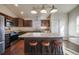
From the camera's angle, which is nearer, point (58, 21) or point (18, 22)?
point (58, 21)

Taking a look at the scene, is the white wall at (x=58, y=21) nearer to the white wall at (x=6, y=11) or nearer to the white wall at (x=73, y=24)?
the white wall at (x=73, y=24)

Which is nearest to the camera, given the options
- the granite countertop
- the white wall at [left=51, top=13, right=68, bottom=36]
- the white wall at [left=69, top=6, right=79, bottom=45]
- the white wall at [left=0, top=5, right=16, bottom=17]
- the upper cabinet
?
the white wall at [left=0, top=5, right=16, bottom=17]

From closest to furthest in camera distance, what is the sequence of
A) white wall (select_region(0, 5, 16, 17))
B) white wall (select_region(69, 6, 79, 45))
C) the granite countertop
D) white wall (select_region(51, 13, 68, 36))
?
white wall (select_region(0, 5, 16, 17)), white wall (select_region(69, 6, 79, 45)), white wall (select_region(51, 13, 68, 36)), the granite countertop

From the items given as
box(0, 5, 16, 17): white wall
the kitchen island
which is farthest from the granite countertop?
box(0, 5, 16, 17): white wall

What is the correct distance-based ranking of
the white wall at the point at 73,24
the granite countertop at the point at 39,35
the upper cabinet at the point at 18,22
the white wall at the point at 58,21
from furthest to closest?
the upper cabinet at the point at 18,22 → the granite countertop at the point at 39,35 → the white wall at the point at 58,21 → the white wall at the point at 73,24

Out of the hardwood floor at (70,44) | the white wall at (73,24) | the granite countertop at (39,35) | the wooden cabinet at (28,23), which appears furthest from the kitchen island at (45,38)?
the white wall at (73,24)

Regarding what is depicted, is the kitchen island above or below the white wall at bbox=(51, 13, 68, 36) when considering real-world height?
below

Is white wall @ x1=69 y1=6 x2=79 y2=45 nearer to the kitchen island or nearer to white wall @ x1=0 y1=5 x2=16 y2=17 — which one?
the kitchen island

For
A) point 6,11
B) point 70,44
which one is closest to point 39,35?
point 70,44

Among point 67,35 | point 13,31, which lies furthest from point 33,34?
point 67,35

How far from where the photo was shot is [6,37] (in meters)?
3.61

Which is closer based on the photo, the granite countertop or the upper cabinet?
the granite countertop

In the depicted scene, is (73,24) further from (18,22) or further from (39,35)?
(18,22)

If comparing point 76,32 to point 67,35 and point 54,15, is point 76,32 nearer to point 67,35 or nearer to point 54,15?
point 67,35
